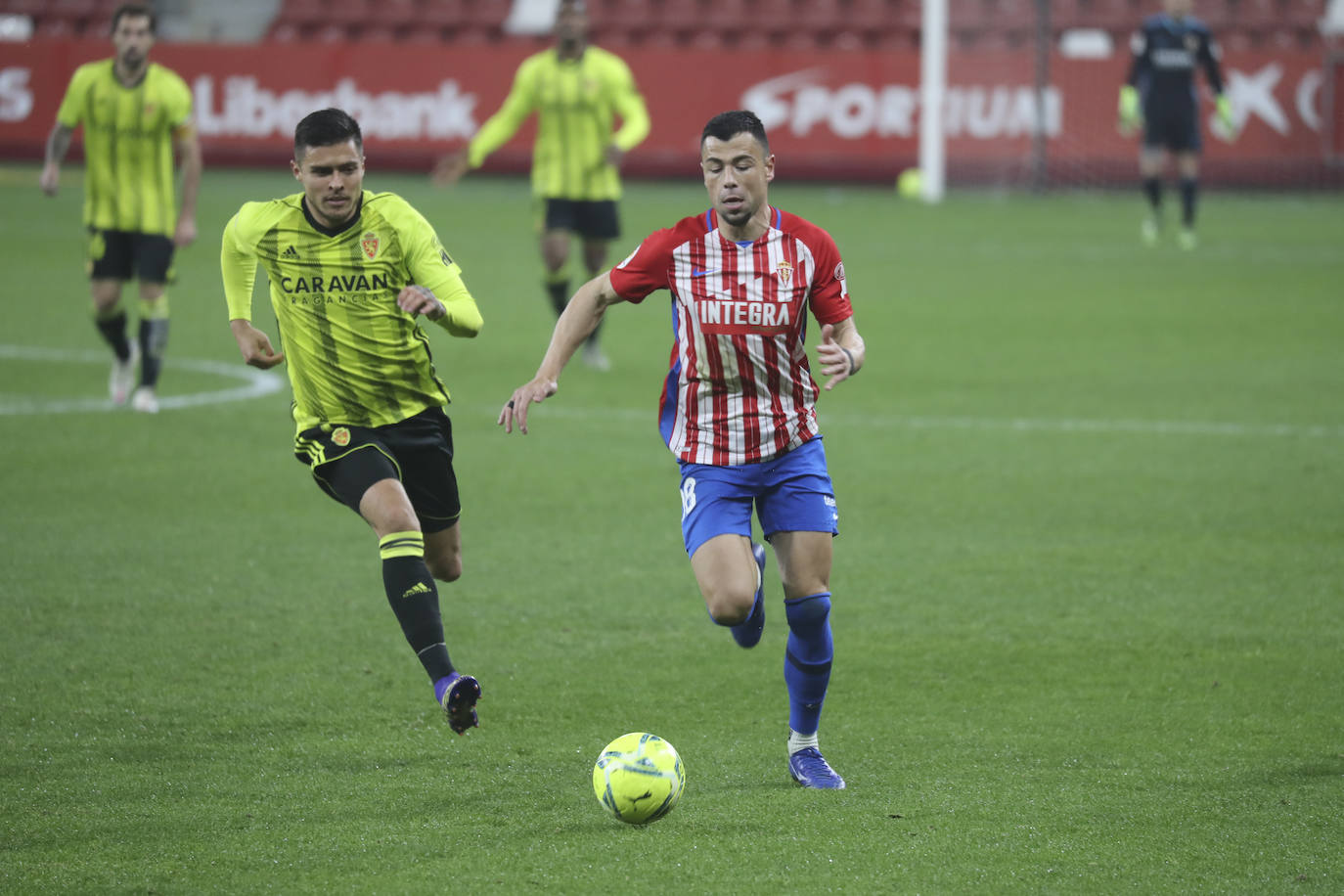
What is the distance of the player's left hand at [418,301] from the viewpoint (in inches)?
195

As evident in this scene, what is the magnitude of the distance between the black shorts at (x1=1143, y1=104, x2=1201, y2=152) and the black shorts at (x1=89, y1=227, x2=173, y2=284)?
12.7 m

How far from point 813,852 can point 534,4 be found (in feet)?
83.2

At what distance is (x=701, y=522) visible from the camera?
5.04 metres

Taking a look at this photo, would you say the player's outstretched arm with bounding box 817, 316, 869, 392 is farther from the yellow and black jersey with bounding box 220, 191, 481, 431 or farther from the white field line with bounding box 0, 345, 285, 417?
the white field line with bounding box 0, 345, 285, 417

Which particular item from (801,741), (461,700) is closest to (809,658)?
(801,741)

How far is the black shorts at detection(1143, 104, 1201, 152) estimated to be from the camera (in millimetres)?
19625

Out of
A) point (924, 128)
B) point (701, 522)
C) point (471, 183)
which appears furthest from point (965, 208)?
point (701, 522)

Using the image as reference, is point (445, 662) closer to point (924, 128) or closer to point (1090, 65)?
point (924, 128)

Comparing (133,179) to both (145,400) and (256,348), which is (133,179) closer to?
(145,400)

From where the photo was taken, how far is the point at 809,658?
4.91 m

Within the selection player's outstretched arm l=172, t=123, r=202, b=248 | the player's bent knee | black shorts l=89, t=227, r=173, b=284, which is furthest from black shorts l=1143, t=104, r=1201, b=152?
→ the player's bent knee

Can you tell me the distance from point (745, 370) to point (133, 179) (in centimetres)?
669

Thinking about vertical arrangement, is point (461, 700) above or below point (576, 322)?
below

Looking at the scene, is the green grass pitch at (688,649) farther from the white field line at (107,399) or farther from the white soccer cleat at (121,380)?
the white soccer cleat at (121,380)
